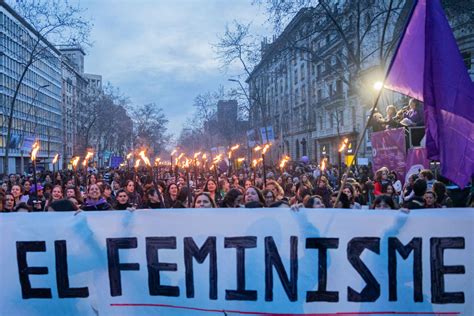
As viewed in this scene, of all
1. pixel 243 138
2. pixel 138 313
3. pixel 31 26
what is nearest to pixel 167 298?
pixel 138 313

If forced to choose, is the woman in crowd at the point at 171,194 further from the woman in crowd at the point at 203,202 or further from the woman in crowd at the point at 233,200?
the woman in crowd at the point at 203,202

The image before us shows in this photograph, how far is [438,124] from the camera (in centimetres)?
423

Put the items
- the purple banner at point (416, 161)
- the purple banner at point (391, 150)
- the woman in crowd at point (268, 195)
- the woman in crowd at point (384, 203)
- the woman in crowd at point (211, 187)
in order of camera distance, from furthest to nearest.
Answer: the purple banner at point (391, 150), the purple banner at point (416, 161), the woman in crowd at point (211, 187), the woman in crowd at point (268, 195), the woman in crowd at point (384, 203)

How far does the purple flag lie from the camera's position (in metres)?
4.16

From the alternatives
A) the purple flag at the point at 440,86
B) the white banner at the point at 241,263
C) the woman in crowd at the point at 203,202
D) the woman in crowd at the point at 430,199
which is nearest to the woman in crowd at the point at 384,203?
the purple flag at the point at 440,86

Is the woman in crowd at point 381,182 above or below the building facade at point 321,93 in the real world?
below

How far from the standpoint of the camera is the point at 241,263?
12.6 feet

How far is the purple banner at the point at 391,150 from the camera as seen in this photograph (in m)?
11.0

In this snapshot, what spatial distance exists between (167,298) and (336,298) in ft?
4.64

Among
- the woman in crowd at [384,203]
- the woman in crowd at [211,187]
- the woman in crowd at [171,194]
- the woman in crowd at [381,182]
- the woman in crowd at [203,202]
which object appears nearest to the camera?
the woman in crowd at [384,203]

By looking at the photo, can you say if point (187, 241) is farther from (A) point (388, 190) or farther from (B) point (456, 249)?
(A) point (388, 190)

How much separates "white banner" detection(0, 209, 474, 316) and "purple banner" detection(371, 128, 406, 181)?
294 inches

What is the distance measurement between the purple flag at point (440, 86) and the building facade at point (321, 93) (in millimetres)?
16222

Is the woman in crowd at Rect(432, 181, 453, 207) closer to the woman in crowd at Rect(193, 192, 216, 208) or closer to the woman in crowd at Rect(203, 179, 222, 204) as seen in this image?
the woman in crowd at Rect(193, 192, 216, 208)
